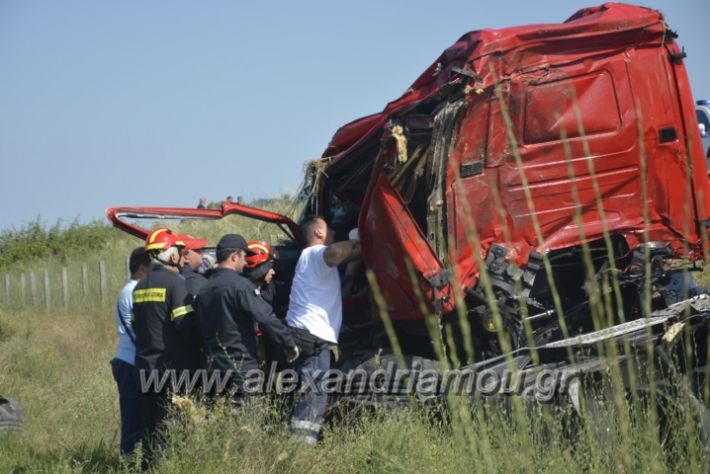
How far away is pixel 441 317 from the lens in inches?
236

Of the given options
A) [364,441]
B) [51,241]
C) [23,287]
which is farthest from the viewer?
[51,241]

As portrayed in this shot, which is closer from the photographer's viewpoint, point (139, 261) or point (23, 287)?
point (139, 261)

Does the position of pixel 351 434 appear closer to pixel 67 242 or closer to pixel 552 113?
pixel 552 113

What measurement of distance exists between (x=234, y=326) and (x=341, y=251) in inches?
39.8

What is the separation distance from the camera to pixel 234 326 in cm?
654

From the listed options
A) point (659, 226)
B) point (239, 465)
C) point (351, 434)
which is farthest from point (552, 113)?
point (239, 465)

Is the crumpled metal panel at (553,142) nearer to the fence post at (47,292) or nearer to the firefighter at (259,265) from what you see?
the firefighter at (259,265)

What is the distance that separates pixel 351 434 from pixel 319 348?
830 mm

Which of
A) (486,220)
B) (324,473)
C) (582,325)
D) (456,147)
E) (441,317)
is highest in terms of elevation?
(456,147)

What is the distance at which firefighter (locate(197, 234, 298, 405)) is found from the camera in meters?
6.50

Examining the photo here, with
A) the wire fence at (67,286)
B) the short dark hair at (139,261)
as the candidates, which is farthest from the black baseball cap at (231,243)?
the wire fence at (67,286)

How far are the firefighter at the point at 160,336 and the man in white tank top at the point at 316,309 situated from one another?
837mm

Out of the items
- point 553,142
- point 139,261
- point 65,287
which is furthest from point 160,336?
point 65,287

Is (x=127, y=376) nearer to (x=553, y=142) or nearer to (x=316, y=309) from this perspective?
(x=316, y=309)
